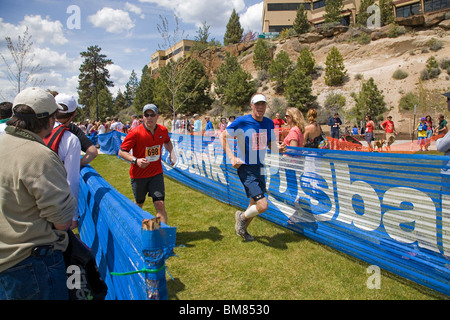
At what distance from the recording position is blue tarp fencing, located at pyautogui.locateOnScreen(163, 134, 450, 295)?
296 centimetres

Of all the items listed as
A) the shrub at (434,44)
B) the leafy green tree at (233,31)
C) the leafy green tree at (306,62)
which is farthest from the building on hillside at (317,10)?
the leafy green tree at (306,62)

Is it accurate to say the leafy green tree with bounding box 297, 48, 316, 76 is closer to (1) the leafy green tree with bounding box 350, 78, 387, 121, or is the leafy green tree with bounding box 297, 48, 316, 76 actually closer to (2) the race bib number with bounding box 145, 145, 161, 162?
(1) the leafy green tree with bounding box 350, 78, 387, 121

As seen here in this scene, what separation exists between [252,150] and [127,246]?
106 inches

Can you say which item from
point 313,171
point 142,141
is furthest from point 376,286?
point 142,141

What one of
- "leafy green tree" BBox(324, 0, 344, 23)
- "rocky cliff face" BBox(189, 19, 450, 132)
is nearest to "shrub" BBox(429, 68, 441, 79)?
"rocky cliff face" BBox(189, 19, 450, 132)

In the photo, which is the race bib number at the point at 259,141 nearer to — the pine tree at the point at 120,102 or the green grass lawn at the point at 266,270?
the green grass lawn at the point at 266,270

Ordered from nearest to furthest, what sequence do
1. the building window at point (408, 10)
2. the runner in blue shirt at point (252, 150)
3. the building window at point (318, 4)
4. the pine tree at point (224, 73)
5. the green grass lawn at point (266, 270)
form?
the green grass lawn at point (266, 270), the runner in blue shirt at point (252, 150), the pine tree at point (224, 73), the building window at point (408, 10), the building window at point (318, 4)

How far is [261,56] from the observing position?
57719 millimetres

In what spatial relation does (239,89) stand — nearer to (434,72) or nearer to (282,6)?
(434,72)

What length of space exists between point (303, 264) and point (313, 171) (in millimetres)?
1377

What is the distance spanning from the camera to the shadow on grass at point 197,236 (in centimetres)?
453

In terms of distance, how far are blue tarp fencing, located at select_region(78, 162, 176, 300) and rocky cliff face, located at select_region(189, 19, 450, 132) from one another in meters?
37.4

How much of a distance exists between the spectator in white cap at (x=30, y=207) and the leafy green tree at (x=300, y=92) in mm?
42733
